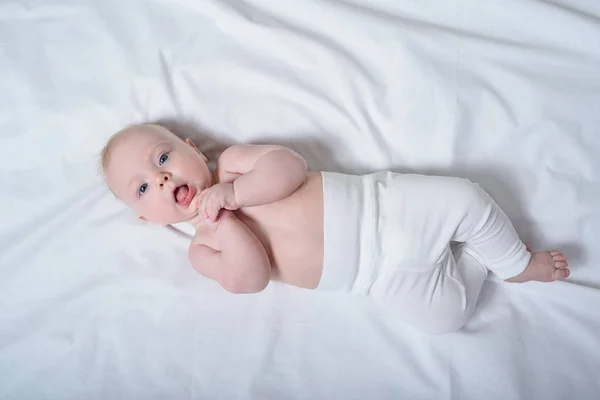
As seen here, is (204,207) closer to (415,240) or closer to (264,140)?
(264,140)

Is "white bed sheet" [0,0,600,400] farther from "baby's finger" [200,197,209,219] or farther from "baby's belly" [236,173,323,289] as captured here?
"baby's finger" [200,197,209,219]

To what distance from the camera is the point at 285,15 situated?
1.51m

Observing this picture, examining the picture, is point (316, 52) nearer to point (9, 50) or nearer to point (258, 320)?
point (258, 320)

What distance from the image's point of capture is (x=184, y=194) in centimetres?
132

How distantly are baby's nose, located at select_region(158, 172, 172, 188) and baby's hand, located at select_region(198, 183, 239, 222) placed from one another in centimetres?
9

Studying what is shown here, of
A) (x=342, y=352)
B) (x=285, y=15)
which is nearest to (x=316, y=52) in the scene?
(x=285, y=15)

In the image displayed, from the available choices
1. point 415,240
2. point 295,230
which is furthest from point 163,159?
point 415,240

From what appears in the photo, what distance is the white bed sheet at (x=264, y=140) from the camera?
140 cm

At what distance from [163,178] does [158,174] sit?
0.07ft

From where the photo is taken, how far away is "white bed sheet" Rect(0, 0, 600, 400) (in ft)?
4.58

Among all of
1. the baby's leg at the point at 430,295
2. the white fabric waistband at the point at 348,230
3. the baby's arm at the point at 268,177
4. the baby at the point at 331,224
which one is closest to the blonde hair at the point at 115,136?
the baby at the point at 331,224

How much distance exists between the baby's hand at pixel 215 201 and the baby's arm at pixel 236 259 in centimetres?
4

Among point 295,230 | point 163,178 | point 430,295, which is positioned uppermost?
point 163,178

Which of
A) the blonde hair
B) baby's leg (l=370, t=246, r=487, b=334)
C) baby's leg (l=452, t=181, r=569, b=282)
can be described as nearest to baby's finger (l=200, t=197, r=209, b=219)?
the blonde hair
